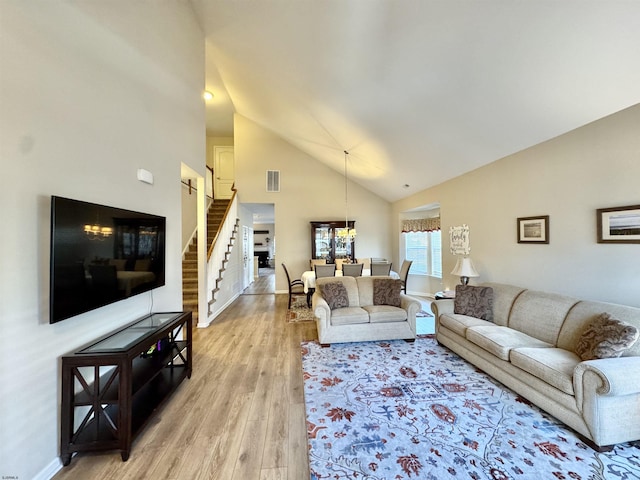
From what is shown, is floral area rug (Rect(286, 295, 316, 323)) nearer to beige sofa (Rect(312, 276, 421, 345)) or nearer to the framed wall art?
beige sofa (Rect(312, 276, 421, 345))

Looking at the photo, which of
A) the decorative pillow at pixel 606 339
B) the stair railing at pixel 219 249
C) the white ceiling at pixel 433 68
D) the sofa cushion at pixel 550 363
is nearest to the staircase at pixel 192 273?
the stair railing at pixel 219 249

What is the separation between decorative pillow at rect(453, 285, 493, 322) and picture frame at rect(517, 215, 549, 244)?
929 millimetres

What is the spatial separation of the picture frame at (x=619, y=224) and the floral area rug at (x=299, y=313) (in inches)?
151

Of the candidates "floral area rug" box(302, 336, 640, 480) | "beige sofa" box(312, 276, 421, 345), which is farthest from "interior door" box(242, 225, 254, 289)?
"floral area rug" box(302, 336, 640, 480)

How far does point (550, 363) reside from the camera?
6.85 feet

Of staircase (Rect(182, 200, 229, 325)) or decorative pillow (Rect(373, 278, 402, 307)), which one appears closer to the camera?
decorative pillow (Rect(373, 278, 402, 307))

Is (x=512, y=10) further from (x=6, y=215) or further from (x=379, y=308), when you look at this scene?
(x=6, y=215)

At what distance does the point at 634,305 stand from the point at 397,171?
4.21 meters

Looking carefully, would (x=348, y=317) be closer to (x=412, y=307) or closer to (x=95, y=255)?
(x=412, y=307)

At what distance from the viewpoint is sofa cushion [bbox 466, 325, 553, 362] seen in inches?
97.4

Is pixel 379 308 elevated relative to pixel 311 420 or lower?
elevated

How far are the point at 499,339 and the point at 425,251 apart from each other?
438cm

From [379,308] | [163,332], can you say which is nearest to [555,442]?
[379,308]

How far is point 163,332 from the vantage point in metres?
2.25
